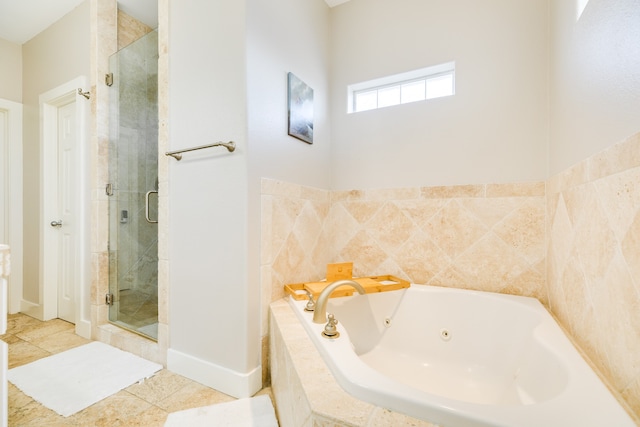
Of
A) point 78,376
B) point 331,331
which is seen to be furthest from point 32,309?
point 331,331

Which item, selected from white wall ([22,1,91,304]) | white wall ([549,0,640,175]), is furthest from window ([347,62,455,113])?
white wall ([22,1,91,304])

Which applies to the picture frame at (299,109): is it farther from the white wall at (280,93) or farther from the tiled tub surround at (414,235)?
the tiled tub surround at (414,235)

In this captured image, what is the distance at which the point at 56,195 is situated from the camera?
240cm

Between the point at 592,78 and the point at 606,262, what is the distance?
0.63 metres

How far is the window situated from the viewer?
1819 millimetres

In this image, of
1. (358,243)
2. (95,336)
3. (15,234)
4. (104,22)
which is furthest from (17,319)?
(358,243)

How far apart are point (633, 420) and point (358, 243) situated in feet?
4.79

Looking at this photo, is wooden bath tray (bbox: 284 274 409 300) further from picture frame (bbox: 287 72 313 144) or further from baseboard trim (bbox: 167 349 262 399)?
picture frame (bbox: 287 72 313 144)

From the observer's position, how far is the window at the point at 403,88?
1819 mm

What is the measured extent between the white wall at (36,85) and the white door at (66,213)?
208 mm

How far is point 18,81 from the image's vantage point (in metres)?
2.56

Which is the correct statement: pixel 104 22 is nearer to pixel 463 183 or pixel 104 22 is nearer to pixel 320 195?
pixel 320 195

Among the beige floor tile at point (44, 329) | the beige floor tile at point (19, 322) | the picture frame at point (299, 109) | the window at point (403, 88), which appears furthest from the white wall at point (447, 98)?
the beige floor tile at point (19, 322)

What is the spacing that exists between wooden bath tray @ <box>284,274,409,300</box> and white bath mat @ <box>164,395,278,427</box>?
0.50m
